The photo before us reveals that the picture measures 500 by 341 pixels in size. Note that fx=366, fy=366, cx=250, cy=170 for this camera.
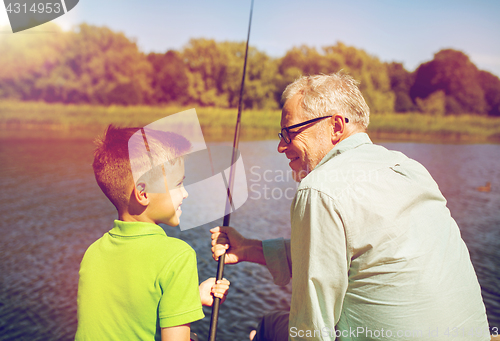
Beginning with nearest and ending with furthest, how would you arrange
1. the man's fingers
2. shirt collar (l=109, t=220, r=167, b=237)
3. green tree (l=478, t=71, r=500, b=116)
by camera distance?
1. shirt collar (l=109, t=220, r=167, b=237)
2. the man's fingers
3. green tree (l=478, t=71, r=500, b=116)

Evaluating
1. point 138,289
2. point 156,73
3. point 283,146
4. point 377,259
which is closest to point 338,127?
point 283,146

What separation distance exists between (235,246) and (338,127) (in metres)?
0.76

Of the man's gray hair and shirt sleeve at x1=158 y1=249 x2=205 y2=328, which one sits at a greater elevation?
the man's gray hair

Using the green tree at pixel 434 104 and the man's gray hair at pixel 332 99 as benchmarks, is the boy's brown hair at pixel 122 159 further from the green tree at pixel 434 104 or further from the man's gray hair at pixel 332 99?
the green tree at pixel 434 104

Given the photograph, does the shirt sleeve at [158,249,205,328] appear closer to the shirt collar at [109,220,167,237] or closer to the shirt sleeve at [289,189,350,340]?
the shirt collar at [109,220,167,237]

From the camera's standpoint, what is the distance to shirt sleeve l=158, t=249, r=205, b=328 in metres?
1.19

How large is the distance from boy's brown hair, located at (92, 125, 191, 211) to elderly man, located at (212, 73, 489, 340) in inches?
21.2

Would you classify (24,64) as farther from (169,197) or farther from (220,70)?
(169,197)

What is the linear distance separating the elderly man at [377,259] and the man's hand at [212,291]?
34 cm

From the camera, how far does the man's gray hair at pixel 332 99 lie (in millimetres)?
1567

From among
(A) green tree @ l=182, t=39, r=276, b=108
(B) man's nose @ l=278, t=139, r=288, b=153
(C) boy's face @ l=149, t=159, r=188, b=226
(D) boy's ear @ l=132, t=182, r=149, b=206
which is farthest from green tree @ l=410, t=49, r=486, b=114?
(D) boy's ear @ l=132, t=182, r=149, b=206

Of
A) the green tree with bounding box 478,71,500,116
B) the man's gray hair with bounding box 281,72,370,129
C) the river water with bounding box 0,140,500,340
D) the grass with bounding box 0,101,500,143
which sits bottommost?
the river water with bounding box 0,140,500,340

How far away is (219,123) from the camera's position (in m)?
24.7

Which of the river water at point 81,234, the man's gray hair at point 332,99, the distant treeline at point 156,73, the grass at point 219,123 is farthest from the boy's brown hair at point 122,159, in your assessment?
the distant treeline at point 156,73
